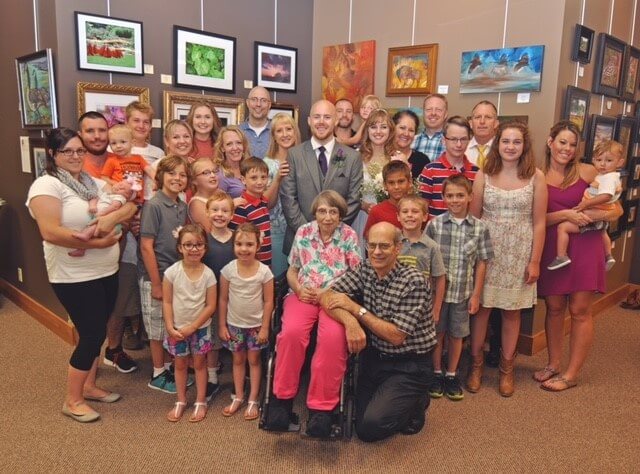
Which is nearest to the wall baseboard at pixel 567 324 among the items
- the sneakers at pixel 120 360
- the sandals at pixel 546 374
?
the sandals at pixel 546 374

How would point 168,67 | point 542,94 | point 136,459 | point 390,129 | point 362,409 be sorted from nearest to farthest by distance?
point 136,459
point 362,409
point 390,129
point 542,94
point 168,67

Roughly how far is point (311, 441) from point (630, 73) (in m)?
4.28

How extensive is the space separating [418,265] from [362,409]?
0.86 meters

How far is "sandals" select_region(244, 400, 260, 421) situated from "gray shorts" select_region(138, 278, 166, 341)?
2.25 ft

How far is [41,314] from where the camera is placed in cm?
445

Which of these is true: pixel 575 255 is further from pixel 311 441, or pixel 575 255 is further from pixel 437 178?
pixel 311 441

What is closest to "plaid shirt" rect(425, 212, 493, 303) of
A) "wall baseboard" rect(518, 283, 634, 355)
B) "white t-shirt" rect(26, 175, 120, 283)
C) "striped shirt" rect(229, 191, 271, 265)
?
"striped shirt" rect(229, 191, 271, 265)

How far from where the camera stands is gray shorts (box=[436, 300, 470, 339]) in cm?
322

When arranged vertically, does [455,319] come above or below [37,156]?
below

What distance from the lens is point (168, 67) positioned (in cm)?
430

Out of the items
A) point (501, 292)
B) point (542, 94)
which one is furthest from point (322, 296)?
point (542, 94)

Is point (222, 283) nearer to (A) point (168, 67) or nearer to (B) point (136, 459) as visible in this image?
(B) point (136, 459)

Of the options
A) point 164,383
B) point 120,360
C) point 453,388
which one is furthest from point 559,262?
point 120,360

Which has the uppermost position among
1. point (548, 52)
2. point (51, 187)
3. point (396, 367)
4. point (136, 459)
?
point (548, 52)
